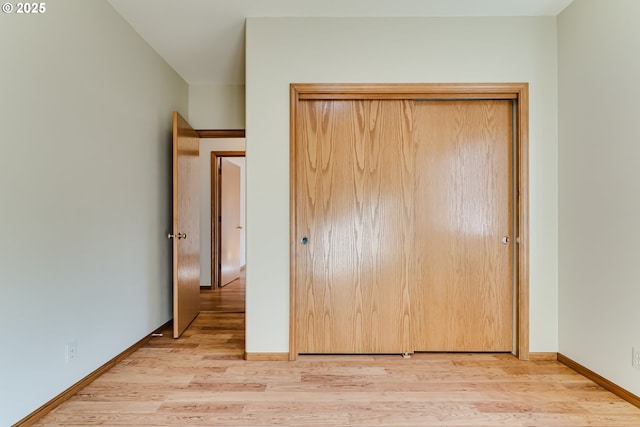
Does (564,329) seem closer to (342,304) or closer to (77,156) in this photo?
(342,304)

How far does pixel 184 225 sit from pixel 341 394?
204 cm

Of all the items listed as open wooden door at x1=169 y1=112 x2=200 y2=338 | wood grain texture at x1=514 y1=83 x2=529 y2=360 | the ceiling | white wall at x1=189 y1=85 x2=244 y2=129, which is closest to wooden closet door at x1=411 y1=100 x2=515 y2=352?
wood grain texture at x1=514 y1=83 x2=529 y2=360

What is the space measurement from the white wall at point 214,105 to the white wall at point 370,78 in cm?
128

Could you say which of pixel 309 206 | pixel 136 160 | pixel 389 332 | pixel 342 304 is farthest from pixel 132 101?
pixel 389 332

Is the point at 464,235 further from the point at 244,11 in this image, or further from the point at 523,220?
the point at 244,11

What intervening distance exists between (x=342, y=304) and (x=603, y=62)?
89.1 inches

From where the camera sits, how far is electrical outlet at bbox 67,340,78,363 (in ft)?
6.19

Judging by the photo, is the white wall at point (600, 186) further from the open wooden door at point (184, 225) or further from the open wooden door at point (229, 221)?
the open wooden door at point (229, 221)

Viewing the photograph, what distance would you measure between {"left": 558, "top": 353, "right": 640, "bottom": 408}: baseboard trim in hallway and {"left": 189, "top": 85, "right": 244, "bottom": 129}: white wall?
3538 millimetres

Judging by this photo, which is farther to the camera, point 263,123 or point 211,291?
point 211,291

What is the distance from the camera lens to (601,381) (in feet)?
6.57

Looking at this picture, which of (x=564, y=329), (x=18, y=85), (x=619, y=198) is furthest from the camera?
(x=564, y=329)

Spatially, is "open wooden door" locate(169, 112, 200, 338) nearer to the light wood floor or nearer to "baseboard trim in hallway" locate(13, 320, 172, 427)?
"baseboard trim in hallway" locate(13, 320, 172, 427)

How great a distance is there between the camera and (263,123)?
2391 mm
